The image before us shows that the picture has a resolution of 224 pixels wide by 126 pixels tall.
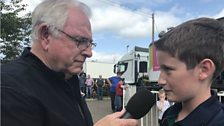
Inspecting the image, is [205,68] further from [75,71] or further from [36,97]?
[36,97]

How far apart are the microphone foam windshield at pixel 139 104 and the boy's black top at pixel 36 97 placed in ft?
0.89

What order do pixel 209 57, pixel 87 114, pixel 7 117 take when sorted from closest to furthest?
1. pixel 7 117
2. pixel 209 57
3. pixel 87 114

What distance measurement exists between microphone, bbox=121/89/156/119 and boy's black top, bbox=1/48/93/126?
26cm

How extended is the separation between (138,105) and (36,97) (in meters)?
0.60

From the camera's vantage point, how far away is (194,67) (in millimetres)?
1956

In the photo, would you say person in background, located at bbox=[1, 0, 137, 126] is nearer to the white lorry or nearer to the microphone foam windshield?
the microphone foam windshield

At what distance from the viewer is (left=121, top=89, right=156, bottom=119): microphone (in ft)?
6.47

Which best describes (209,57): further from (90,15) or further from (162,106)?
(162,106)

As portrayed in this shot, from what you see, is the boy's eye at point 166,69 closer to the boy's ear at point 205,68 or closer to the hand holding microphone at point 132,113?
the boy's ear at point 205,68

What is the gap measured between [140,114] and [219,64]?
0.50m

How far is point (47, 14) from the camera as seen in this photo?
6.80ft

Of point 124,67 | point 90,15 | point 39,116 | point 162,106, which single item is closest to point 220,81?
point 162,106

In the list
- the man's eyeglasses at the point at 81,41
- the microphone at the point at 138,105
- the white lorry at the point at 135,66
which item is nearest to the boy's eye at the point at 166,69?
the microphone at the point at 138,105

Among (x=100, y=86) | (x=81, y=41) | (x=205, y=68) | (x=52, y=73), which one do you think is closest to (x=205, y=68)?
(x=205, y=68)
